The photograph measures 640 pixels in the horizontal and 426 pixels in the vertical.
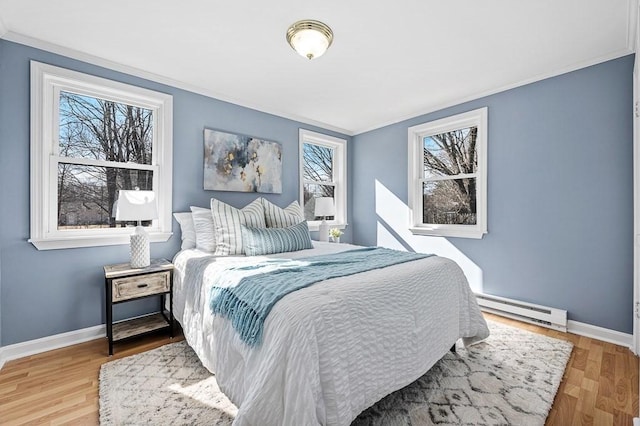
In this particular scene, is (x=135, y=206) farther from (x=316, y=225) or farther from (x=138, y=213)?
(x=316, y=225)

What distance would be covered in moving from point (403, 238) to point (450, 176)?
106 cm

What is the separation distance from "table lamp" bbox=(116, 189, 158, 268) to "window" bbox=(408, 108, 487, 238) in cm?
313

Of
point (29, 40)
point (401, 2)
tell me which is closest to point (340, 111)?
point (401, 2)

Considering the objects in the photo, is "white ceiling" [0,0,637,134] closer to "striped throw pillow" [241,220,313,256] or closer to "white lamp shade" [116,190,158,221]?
"white lamp shade" [116,190,158,221]

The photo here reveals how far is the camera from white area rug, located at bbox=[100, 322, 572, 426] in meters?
1.55

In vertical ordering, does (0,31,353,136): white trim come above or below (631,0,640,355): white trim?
above

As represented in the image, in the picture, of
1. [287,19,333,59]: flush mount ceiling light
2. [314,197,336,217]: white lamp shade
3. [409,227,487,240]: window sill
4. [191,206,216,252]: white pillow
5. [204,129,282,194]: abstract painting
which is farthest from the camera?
[314,197,336,217]: white lamp shade

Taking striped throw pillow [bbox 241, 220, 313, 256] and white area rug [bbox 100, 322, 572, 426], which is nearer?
white area rug [bbox 100, 322, 572, 426]

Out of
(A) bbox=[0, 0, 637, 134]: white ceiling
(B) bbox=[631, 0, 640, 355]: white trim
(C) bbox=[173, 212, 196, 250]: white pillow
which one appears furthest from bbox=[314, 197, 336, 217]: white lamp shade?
(B) bbox=[631, 0, 640, 355]: white trim

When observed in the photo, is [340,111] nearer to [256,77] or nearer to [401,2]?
[256,77]

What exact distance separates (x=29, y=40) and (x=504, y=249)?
15.4 feet

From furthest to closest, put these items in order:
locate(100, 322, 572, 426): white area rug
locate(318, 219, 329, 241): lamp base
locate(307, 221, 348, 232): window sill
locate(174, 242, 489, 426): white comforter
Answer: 1. locate(307, 221, 348, 232): window sill
2. locate(318, 219, 329, 241): lamp base
3. locate(100, 322, 572, 426): white area rug
4. locate(174, 242, 489, 426): white comforter

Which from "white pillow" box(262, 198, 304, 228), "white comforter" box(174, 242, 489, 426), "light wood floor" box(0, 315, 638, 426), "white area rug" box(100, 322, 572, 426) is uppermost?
"white pillow" box(262, 198, 304, 228)

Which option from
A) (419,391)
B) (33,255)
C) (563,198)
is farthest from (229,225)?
(563,198)
